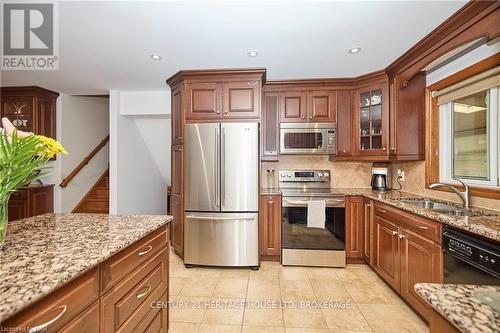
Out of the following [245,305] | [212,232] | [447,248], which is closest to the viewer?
[447,248]

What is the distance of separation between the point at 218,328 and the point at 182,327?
286 mm

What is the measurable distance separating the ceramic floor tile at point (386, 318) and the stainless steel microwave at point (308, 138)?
1838 mm

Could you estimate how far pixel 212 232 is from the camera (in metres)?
2.84

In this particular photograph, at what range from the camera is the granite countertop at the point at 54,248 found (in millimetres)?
715

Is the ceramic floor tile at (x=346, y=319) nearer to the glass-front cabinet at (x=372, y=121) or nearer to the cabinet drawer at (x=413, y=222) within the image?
the cabinet drawer at (x=413, y=222)

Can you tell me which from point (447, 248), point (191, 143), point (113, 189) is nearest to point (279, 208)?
point (191, 143)

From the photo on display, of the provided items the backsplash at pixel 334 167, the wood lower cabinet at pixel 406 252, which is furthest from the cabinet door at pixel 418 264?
the backsplash at pixel 334 167

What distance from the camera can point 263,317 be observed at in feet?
6.54

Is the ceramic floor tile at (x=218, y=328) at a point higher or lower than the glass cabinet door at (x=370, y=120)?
lower

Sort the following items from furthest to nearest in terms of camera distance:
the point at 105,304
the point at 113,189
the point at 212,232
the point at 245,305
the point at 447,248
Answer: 1. the point at 113,189
2. the point at 212,232
3. the point at 245,305
4. the point at 447,248
5. the point at 105,304

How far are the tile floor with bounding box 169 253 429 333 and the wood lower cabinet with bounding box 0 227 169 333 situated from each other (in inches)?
21.3

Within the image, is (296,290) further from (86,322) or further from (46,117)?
(46,117)

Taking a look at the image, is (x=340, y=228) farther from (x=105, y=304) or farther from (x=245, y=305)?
(x=105, y=304)

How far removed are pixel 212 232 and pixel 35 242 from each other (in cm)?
186
